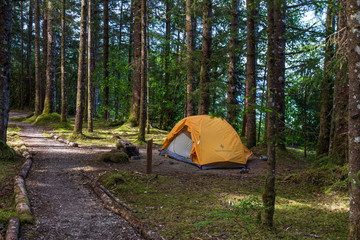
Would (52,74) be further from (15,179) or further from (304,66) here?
(304,66)

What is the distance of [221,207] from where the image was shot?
5.45m

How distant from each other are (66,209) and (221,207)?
2.94 m

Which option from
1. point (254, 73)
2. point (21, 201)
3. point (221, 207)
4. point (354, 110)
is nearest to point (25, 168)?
point (21, 201)

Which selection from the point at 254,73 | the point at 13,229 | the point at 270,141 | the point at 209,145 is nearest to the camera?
the point at 13,229

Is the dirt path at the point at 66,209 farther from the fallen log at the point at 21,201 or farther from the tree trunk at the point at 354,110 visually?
the tree trunk at the point at 354,110

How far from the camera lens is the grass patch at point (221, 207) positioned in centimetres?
419

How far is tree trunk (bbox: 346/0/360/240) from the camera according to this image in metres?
3.32

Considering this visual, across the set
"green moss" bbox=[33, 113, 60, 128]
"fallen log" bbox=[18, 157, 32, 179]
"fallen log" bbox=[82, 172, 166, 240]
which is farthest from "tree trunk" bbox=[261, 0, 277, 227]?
"green moss" bbox=[33, 113, 60, 128]

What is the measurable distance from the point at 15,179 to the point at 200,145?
5.72 m

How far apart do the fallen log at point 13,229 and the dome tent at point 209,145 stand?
6.30m

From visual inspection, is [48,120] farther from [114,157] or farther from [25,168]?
[25,168]

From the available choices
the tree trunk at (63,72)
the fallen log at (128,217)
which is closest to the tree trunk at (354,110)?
the fallen log at (128,217)

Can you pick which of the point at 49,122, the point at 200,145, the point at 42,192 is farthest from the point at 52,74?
the point at 42,192

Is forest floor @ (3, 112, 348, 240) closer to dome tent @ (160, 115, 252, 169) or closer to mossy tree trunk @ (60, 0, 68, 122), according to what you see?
dome tent @ (160, 115, 252, 169)
